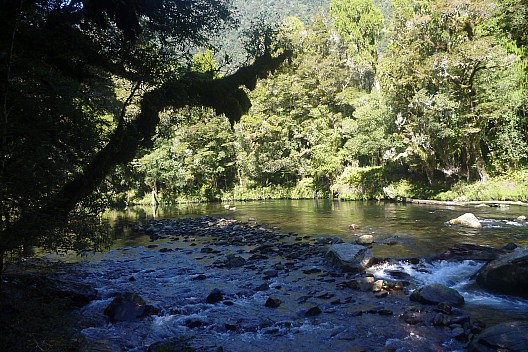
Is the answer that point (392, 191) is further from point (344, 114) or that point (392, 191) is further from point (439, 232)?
point (439, 232)

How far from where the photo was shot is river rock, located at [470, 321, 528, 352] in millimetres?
5012

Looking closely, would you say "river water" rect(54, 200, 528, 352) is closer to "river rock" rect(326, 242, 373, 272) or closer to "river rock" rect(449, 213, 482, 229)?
"river rock" rect(326, 242, 373, 272)

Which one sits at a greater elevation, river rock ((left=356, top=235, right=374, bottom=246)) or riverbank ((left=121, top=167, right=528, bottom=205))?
riverbank ((left=121, top=167, right=528, bottom=205))

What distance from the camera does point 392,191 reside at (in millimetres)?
32219

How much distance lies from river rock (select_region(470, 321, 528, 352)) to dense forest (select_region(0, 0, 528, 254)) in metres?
6.77

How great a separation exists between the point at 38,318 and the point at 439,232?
48.3 ft

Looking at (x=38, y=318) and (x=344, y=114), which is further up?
(x=344, y=114)

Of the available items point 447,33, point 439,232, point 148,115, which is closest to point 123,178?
point 148,115

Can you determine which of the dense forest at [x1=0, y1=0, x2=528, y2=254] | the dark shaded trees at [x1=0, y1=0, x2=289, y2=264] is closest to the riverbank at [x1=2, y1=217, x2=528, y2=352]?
the dark shaded trees at [x1=0, y1=0, x2=289, y2=264]

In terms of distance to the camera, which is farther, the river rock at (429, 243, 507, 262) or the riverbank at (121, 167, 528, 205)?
the riverbank at (121, 167, 528, 205)

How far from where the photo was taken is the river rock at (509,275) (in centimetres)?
758

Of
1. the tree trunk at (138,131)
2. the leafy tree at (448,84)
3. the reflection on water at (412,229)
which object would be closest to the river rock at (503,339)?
the reflection on water at (412,229)

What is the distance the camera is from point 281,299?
26.8 feet

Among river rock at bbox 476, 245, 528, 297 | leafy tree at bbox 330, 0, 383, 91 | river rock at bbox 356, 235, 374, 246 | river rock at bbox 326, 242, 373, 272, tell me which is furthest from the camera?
leafy tree at bbox 330, 0, 383, 91
